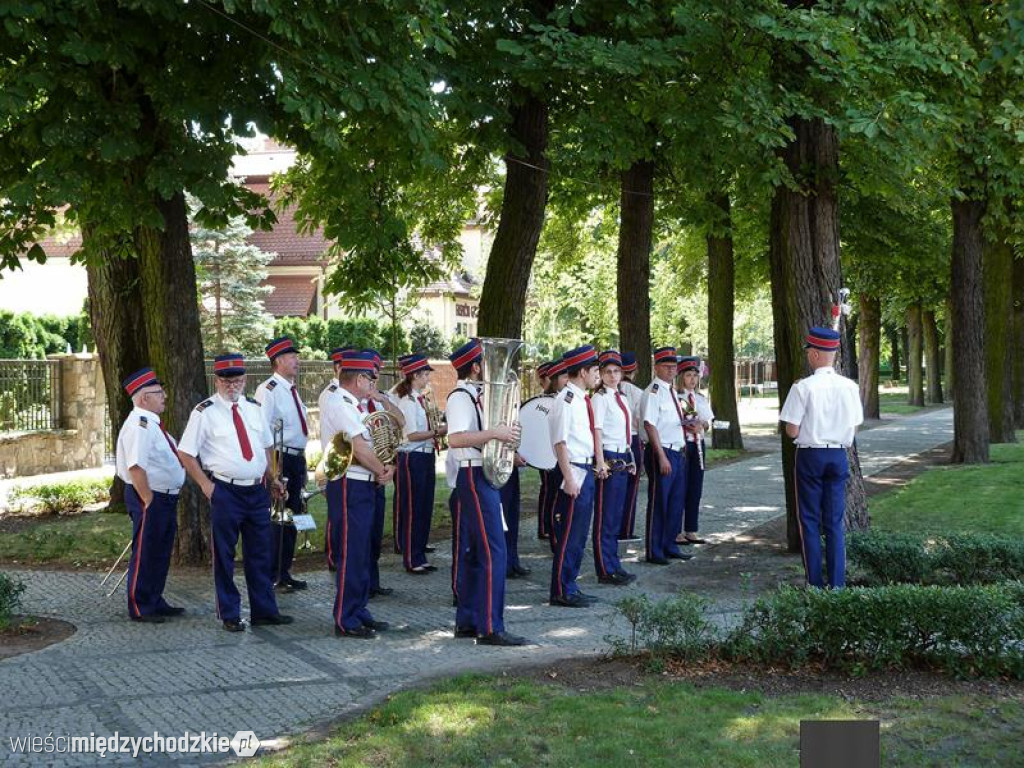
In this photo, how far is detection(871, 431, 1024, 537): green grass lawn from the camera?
13.4m

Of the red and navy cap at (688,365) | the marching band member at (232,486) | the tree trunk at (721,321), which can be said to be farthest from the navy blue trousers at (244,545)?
the tree trunk at (721,321)

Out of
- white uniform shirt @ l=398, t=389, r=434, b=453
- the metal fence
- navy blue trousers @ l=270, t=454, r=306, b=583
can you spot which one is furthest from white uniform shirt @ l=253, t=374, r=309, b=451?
the metal fence

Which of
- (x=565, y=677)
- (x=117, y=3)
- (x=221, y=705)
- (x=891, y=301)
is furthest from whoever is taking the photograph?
(x=891, y=301)

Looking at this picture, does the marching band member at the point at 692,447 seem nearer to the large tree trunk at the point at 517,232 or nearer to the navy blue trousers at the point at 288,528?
the large tree trunk at the point at 517,232

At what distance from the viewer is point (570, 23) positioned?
13023 mm

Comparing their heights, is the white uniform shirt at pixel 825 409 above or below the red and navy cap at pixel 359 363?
below

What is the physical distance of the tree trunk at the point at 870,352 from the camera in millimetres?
36906

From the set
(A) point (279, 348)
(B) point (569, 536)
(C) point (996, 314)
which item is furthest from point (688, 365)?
(C) point (996, 314)

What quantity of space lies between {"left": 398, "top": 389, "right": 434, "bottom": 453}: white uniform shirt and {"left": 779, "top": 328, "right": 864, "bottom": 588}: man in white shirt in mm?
3598

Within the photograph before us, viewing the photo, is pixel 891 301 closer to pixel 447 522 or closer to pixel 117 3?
pixel 447 522

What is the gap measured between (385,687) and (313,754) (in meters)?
1.41

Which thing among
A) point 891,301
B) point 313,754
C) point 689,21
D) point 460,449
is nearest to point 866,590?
point 460,449

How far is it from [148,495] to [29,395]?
12.8 metres

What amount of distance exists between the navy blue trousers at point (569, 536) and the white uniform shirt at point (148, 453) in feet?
10.2
